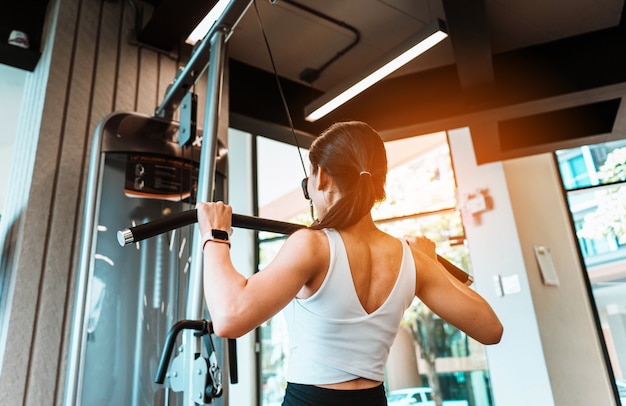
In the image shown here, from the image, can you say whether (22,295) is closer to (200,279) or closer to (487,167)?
(200,279)

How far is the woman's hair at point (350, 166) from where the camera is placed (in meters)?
1.08

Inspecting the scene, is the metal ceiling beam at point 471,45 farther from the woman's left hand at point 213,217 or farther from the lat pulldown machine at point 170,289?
the woman's left hand at point 213,217

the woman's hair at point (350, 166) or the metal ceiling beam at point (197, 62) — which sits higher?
the metal ceiling beam at point (197, 62)

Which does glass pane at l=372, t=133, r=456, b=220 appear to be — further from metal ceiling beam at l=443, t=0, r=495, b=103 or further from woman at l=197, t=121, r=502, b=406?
woman at l=197, t=121, r=502, b=406

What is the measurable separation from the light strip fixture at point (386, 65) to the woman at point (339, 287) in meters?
1.65

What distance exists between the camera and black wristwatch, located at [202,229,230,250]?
1.06 meters

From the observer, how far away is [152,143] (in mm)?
2143

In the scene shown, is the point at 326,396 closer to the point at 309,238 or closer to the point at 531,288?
the point at 309,238

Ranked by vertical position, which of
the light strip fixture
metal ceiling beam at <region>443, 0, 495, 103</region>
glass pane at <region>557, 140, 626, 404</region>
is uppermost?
metal ceiling beam at <region>443, 0, 495, 103</region>

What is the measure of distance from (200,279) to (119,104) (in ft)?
4.22

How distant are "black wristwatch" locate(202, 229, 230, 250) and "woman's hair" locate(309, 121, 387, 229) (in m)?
0.21

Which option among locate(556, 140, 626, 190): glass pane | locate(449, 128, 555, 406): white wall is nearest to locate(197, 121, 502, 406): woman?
locate(449, 128, 555, 406): white wall

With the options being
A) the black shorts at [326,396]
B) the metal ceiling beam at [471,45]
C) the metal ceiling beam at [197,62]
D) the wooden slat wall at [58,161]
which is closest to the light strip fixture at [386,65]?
the metal ceiling beam at [471,45]

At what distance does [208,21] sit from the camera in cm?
212
